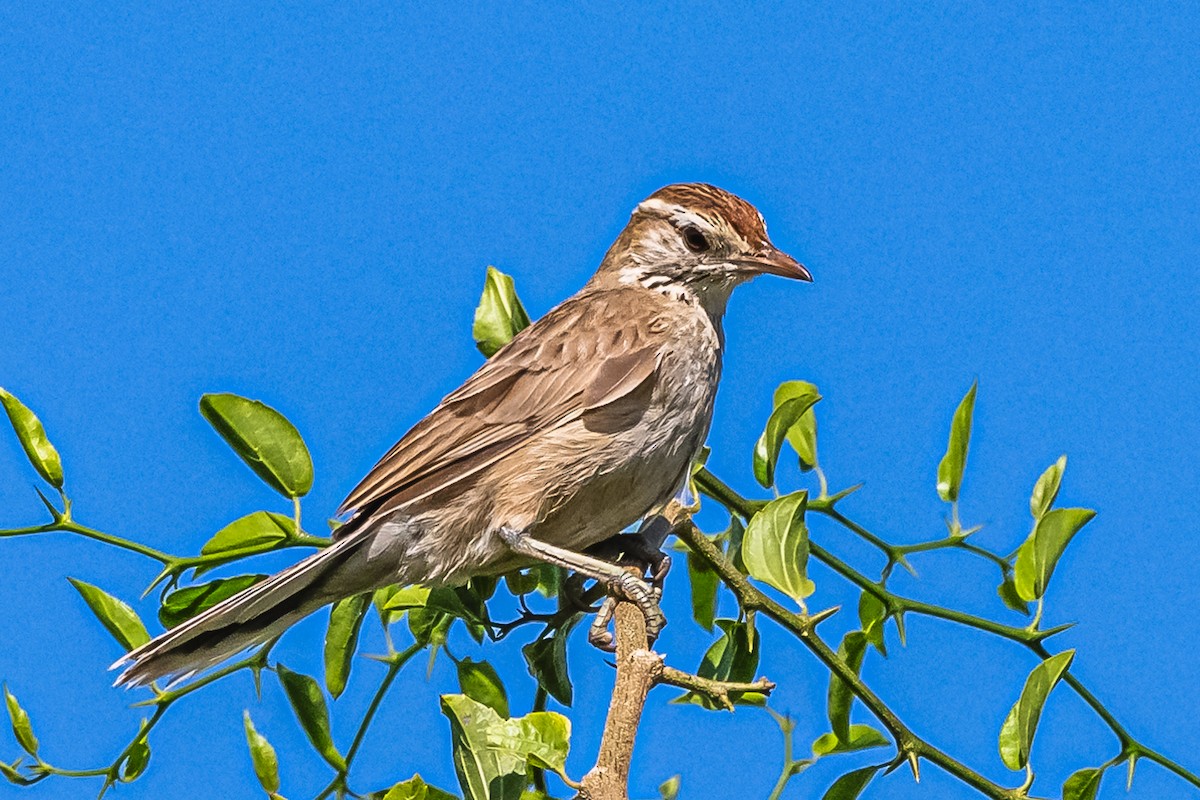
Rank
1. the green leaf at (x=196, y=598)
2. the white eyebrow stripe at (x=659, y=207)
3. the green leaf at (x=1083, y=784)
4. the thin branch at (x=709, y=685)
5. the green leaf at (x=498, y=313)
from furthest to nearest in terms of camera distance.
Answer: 1. the white eyebrow stripe at (x=659, y=207)
2. the green leaf at (x=498, y=313)
3. the green leaf at (x=196, y=598)
4. the green leaf at (x=1083, y=784)
5. the thin branch at (x=709, y=685)

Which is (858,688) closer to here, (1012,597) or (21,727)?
(1012,597)

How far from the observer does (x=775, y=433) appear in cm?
410

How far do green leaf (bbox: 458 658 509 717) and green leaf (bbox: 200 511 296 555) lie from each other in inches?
27.0

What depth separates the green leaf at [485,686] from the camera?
409 centimetres

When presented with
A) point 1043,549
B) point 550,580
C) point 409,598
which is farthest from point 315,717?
point 1043,549

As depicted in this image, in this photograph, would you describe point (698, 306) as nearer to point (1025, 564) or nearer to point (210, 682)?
point (1025, 564)

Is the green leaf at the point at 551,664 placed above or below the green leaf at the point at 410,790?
above

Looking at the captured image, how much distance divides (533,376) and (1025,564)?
202cm

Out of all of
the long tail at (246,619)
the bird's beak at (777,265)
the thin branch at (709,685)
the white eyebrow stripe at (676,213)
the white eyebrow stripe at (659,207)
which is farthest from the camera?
the white eyebrow stripe at (659,207)

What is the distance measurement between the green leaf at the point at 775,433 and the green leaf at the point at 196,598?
5.41 feet

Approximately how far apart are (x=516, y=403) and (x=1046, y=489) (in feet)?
6.52

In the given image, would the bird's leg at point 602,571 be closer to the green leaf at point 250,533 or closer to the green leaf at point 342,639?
the green leaf at point 342,639

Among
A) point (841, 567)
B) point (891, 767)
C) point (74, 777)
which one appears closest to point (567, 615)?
point (841, 567)

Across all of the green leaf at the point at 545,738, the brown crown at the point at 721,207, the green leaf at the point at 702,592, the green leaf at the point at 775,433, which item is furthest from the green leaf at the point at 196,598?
the brown crown at the point at 721,207
